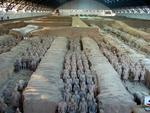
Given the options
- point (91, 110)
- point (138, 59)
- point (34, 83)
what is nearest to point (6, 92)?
point (34, 83)

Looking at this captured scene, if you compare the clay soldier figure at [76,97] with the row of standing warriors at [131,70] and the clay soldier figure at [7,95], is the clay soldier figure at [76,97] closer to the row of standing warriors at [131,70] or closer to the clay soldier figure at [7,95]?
the clay soldier figure at [7,95]

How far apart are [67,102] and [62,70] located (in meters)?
3.67

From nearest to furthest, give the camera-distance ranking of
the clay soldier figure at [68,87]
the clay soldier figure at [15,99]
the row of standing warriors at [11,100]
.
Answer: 1. the row of standing warriors at [11,100]
2. the clay soldier figure at [15,99]
3. the clay soldier figure at [68,87]

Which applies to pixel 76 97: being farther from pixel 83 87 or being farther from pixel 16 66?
pixel 16 66

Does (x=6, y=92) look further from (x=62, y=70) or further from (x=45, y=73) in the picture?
(x=62, y=70)

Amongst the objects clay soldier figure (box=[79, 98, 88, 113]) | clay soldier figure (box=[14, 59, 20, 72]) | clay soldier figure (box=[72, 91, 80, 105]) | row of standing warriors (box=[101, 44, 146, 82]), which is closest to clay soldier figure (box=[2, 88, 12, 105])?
clay soldier figure (box=[72, 91, 80, 105])

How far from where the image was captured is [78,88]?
374 inches

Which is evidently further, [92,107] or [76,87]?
[76,87]

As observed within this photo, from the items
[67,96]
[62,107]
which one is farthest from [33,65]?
[62,107]

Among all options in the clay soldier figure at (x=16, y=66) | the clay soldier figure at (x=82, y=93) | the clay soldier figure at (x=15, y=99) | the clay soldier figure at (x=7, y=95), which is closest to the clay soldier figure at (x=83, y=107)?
the clay soldier figure at (x=82, y=93)

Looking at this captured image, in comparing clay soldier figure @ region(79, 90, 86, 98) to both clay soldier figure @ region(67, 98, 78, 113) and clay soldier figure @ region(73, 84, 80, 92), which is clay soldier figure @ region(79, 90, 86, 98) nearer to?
clay soldier figure @ region(73, 84, 80, 92)

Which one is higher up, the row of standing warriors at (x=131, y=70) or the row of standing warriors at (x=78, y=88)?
the row of standing warriors at (x=78, y=88)

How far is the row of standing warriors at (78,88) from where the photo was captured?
25.5 feet

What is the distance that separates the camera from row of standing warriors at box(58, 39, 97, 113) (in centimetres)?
777
